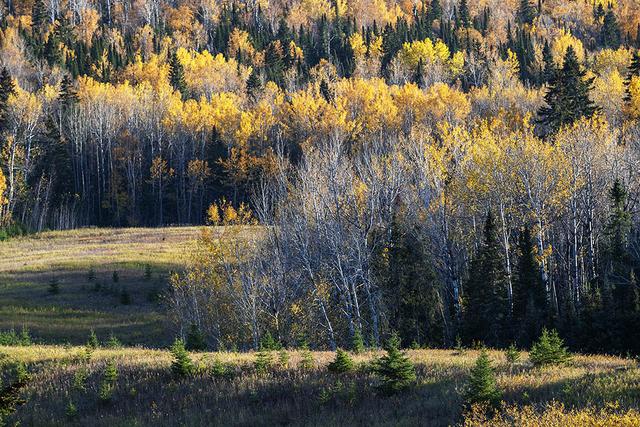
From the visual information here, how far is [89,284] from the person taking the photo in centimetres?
5025

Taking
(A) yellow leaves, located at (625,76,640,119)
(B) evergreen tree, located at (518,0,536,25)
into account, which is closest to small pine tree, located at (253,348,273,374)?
(A) yellow leaves, located at (625,76,640,119)

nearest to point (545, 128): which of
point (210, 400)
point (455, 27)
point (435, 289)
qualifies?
point (435, 289)

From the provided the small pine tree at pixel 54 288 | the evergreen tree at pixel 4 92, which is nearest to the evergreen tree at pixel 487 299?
the small pine tree at pixel 54 288

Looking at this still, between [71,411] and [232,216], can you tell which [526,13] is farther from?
[71,411]

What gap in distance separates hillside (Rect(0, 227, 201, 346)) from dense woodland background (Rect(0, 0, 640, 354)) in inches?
253

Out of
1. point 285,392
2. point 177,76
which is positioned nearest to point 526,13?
point 177,76

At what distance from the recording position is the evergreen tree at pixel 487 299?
33.6 metres

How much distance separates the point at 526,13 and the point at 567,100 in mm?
120960

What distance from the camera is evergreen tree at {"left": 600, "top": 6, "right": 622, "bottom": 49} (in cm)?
14090

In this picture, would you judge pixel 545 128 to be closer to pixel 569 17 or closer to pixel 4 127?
pixel 4 127

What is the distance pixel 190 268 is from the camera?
41.1m

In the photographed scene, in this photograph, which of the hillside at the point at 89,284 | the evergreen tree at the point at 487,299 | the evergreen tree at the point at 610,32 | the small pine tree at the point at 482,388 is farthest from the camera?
the evergreen tree at the point at 610,32

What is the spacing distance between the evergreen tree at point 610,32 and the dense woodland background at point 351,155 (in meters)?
0.66

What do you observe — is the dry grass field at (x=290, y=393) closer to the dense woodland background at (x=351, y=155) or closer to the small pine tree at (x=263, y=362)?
the small pine tree at (x=263, y=362)
